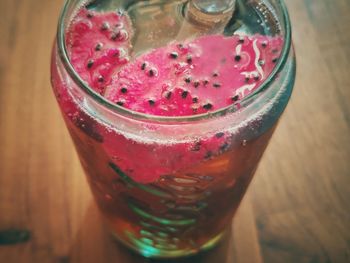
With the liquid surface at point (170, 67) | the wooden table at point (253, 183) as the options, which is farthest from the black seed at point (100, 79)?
the wooden table at point (253, 183)

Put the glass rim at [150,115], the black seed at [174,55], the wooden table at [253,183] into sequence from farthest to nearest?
the wooden table at [253,183] → the black seed at [174,55] → the glass rim at [150,115]

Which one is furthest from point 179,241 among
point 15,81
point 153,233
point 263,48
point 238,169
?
point 15,81

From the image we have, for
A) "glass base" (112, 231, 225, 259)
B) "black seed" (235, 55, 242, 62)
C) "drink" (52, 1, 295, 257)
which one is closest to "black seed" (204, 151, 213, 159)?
"drink" (52, 1, 295, 257)

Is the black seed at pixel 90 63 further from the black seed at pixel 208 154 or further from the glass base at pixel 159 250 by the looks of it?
the glass base at pixel 159 250

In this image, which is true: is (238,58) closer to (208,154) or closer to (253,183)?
(208,154)

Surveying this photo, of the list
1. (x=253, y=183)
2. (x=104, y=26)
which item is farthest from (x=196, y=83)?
(x=253, y=183)

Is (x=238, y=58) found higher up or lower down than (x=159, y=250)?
higher up
